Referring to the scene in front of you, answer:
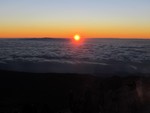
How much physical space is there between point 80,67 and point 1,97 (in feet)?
41.8

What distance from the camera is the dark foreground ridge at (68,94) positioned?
11.4 m

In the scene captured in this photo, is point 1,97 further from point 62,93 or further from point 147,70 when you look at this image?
point 147,70

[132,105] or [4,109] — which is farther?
[4,109]

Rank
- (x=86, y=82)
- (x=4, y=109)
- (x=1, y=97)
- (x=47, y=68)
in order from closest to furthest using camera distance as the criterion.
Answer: (x=4, y=109)
(x=1, y=97)
(x=86, y=82)
(x=47, y=68)

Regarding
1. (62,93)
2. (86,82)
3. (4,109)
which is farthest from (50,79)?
(4,109)

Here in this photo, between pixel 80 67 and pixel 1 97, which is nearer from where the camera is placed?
pixel 1 97

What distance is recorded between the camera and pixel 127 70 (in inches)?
1131

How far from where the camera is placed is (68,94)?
17.2 m

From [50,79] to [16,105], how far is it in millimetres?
6603

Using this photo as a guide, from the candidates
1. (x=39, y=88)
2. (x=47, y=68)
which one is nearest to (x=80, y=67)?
(x=47, y=68)

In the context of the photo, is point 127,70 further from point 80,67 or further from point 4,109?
point 4,109

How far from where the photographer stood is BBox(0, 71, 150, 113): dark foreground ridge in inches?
449

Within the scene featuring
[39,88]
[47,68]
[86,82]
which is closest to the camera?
[39,88]

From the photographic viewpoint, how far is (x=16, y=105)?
1530 cm
